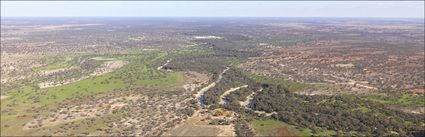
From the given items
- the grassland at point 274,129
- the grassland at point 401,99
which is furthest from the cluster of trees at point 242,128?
the grassland at point 401,99

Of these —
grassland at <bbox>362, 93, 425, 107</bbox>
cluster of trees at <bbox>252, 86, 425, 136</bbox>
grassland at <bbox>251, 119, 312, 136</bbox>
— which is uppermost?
grassland at <bbox>362, 93, 425, 107</bbox>

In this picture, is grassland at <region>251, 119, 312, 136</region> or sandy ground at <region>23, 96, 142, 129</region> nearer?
grassland at <region>251, 119, 312, 136</region>

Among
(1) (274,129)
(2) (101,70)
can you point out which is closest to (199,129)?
(1) (274,129)

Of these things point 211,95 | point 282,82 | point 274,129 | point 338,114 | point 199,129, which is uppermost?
point 282,82

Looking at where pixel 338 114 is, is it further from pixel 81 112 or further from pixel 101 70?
pixel 101 70

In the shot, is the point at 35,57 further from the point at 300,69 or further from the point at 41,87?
the point at 300,69

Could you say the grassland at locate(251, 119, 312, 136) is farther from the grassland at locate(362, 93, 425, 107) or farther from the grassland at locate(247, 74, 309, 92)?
the grassland at locate(247, 74, 309, 92)

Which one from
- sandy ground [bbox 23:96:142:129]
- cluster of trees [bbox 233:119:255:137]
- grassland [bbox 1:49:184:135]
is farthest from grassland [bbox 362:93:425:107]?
sandy ground [bbox 23:96:142:129]

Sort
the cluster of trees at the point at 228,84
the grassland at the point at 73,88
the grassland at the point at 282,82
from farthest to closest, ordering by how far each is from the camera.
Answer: the grassland at the point at 282,82 < the cluster of trees at the point at 228,84 < the grassland at the point at 73,88

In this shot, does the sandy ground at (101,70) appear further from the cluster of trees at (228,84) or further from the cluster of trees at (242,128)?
the cluster of trees at (242,128)
